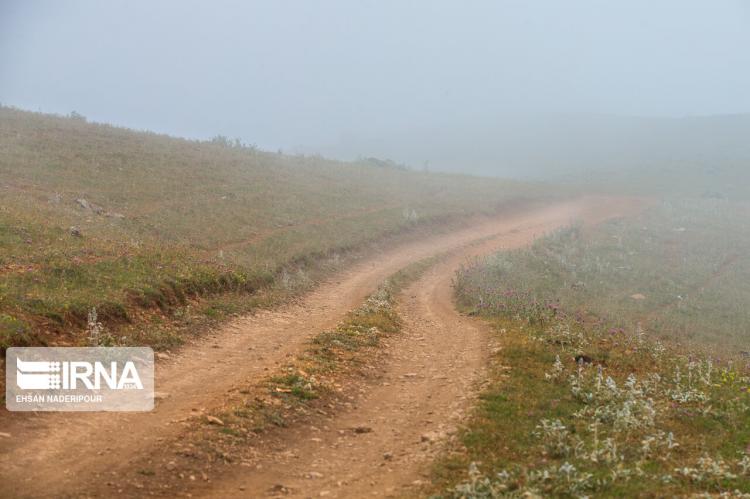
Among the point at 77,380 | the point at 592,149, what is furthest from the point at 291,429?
the point at 592,149

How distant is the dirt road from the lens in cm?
753

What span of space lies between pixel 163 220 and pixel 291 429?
18.3m

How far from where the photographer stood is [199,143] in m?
47.4

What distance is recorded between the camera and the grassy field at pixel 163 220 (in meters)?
13.5

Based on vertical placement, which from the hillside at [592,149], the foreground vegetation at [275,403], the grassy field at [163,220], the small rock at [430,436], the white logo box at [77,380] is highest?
the hillside at [592,149]

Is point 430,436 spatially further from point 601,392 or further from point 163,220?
point 163,220

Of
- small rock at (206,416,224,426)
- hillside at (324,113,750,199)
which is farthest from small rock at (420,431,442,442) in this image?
hillside at (324,113,750,199)

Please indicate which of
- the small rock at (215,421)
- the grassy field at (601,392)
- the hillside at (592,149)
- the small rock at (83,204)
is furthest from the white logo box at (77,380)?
the hillside at (592,149)

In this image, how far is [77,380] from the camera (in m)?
10.2

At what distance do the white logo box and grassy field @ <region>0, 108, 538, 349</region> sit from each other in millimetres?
503

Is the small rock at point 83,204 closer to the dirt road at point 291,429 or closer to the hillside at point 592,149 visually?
the dirt road at point 291,429

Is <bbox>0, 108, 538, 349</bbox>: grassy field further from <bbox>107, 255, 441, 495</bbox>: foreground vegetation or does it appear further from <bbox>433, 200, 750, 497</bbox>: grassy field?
<bbox>433, 200, 750, 497</bbox>: grassy field

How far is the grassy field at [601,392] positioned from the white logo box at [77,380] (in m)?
5.34

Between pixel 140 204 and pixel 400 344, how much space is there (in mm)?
17229
